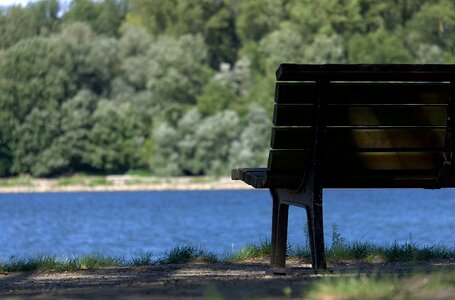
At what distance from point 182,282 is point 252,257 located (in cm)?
339

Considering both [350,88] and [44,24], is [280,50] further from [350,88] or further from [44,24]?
[350,88]

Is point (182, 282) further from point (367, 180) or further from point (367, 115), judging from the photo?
point (367, 115)

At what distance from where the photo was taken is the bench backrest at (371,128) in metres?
7.18

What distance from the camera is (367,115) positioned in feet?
24.0

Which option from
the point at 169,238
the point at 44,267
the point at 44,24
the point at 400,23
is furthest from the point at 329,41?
the point at 44,267

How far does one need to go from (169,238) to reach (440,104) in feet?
82.2

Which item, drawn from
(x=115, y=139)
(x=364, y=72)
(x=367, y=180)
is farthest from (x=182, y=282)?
(x=115, y=139)

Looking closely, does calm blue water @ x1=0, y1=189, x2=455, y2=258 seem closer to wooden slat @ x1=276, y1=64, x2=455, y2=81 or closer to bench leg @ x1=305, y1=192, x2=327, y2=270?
bench leg @ x1=305, y1=192, x2=327, y2=270

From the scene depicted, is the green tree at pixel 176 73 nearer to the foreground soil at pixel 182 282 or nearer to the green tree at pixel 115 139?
the green tree at pixel 115 139

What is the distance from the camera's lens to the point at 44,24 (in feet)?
292

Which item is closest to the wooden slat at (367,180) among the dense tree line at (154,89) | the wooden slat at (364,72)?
the wooden slat at (364,72)

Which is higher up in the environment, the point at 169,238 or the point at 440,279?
the point at 440,279

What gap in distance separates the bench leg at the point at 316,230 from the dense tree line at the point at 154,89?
57084 mm

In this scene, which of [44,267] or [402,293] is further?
[44,267]
